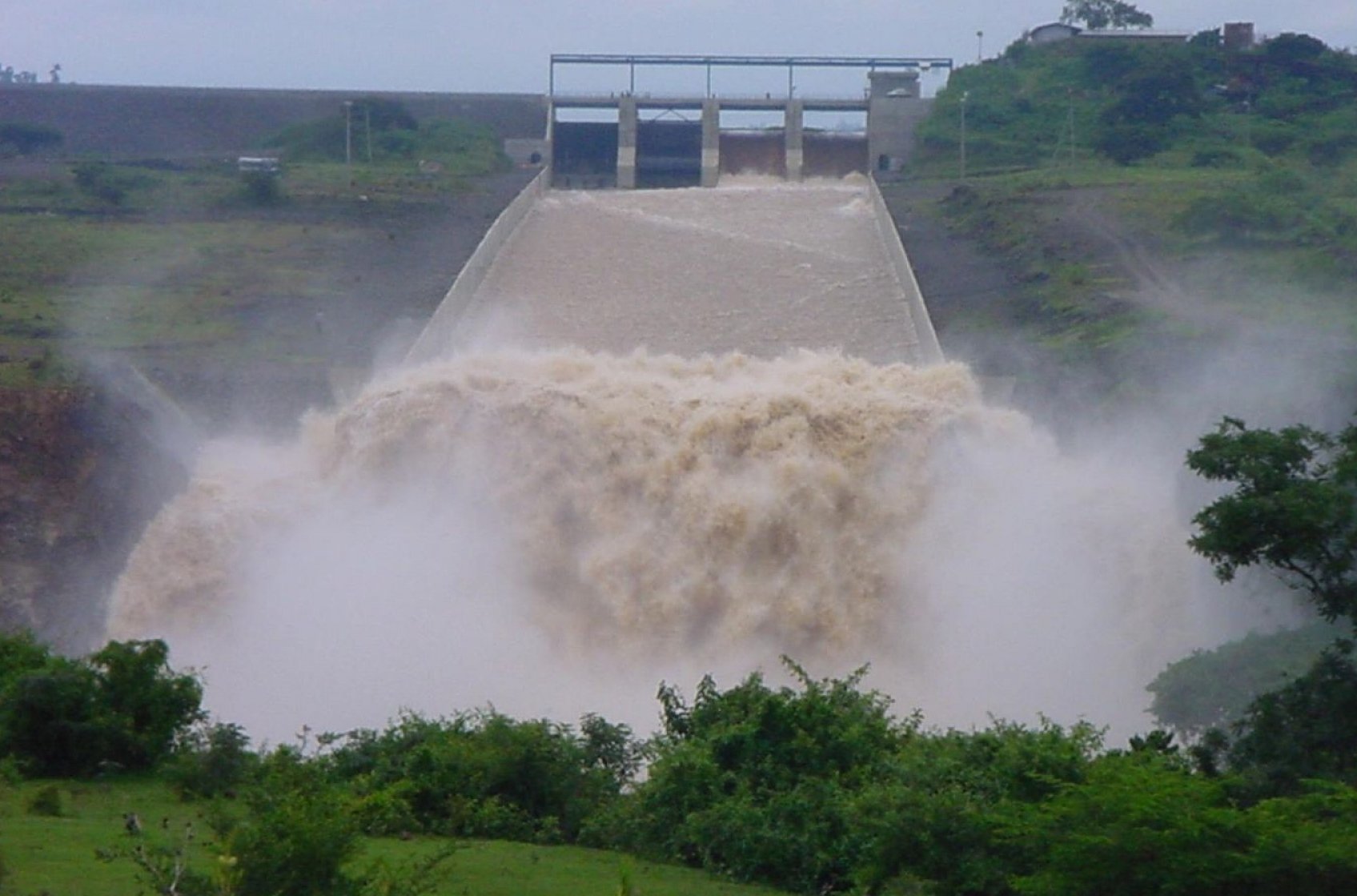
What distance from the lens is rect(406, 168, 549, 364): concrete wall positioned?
111 ft

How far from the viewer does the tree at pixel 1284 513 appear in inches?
546

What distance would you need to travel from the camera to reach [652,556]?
26594 mm

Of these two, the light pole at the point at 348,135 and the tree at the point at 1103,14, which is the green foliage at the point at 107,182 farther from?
the tree at the point at 1103,14

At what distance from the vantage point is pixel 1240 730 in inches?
602

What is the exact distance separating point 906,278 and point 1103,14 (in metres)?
47.6

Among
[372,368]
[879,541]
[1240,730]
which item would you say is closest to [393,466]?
[372,368]

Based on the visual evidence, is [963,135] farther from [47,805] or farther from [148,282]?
[47,805]

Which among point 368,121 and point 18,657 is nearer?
point 18,657

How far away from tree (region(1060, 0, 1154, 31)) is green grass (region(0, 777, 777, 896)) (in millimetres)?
74019

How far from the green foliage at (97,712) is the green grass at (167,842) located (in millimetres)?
412

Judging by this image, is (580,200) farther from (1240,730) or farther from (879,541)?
(1240,730)

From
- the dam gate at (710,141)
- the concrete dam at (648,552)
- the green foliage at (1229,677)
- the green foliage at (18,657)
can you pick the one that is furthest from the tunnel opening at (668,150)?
the green foliage at (18,657)

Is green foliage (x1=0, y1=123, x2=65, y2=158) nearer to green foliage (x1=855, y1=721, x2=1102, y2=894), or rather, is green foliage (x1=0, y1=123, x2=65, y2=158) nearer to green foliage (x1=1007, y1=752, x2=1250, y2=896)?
green foliage (x1=855, y1=721, x2=1102, y2=894)

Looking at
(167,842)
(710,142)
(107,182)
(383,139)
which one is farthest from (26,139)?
(167,842)
